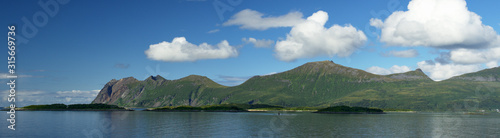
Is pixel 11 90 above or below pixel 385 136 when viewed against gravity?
above

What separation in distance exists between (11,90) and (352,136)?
90.8 m

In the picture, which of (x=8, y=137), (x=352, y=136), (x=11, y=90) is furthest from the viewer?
(x=352, y=136)

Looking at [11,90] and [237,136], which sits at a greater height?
[11,90]

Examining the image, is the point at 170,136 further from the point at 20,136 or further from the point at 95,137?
the point at 20,136

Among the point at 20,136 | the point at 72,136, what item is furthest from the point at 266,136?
the point at 20,136

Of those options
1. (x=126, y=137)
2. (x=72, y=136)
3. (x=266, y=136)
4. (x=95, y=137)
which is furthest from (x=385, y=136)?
(x=72, y=136)

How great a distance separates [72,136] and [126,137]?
17.7 m

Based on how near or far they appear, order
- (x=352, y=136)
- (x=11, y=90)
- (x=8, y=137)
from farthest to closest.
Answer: (x=352, y=136)
(x=8, y=137)
(x=11, y=90)

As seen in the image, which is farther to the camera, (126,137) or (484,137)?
(484,137)

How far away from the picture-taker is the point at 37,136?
106 m

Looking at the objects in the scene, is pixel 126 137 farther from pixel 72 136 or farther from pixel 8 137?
pixel 8 137

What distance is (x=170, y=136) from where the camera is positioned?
351 ft

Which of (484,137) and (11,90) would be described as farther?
(484,137)

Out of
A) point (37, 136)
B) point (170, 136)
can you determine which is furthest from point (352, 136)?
point (37, 136)
